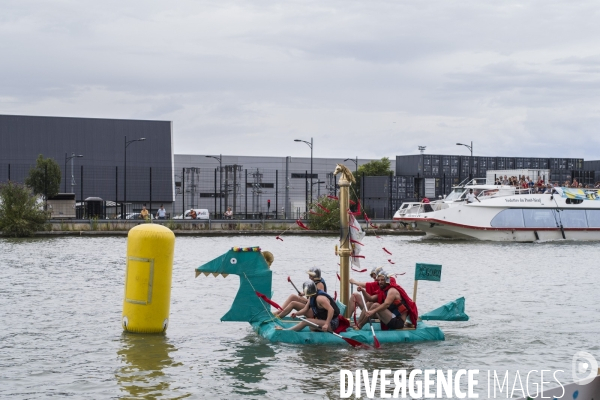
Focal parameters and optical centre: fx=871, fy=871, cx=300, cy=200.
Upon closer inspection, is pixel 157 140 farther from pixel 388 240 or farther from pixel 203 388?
pixel 203 388

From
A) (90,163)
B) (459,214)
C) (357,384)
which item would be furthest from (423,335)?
(90,163)

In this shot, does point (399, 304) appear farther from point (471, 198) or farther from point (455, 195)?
point (455, 195)

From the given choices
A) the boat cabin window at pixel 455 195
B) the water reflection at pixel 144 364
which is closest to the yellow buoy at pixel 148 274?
the water reflection at pixel 144 364

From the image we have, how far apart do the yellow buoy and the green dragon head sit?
2.49 ft

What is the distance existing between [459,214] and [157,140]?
42637 millimetres

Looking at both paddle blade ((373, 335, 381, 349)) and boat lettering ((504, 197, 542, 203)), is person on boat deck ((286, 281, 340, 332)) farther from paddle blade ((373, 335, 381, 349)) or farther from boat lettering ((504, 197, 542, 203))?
boat lettering ((504, 197, 542, 203))

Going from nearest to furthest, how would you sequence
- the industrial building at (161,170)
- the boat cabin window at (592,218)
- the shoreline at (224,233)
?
1. the shoreline at (224,233)
2. the boat cabin window at (592,218)
3. the industrial building at (161,170)

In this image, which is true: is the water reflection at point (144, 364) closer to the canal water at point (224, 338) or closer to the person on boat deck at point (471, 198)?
the canal water at point (224, 338)

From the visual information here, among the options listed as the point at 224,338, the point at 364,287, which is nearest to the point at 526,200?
the point at 364,287

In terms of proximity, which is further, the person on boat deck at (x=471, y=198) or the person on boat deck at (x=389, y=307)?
the person on boat deck at (x=471, y=198)

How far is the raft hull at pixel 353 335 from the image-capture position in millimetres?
16609

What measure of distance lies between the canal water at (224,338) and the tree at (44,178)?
2902cm

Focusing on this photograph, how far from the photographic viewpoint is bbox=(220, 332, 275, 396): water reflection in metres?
13.9

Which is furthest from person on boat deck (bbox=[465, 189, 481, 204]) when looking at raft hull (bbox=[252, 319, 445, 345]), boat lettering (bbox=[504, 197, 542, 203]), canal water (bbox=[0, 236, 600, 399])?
raft hull (bbox=[252, 319, 445, 345])
